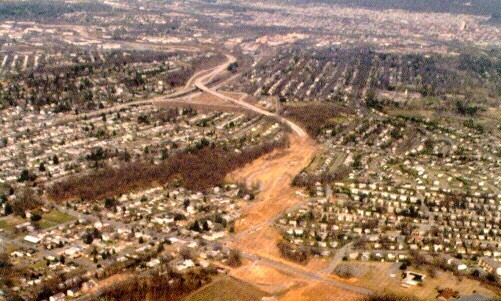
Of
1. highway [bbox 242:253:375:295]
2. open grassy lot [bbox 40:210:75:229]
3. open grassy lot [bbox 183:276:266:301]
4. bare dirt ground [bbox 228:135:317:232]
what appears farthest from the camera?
bare dirt ground [bbox 228:135:317:232]

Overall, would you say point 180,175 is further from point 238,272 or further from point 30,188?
point 238,272

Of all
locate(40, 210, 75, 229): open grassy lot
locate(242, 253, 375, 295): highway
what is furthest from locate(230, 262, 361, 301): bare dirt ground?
locate(40, 210, 75, 229): open grassy lot

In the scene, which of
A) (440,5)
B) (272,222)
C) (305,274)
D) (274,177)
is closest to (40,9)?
(440,5)

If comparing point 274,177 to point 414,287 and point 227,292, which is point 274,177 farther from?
point 414,287

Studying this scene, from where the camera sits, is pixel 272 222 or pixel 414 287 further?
pixel 272 222

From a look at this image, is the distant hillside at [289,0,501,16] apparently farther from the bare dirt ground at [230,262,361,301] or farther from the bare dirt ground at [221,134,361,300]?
the bare dirt ground at [230,262,361,301]
